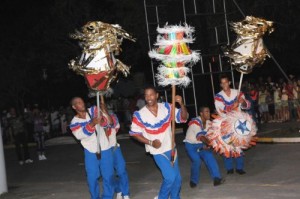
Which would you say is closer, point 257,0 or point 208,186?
point 208,186

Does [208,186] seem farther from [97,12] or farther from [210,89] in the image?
[97,12]

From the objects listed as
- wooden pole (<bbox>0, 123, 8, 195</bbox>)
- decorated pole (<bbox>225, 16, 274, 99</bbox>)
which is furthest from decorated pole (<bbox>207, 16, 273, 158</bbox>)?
wooden pole (<bbox>0, 123, 8, 195</bbox>)

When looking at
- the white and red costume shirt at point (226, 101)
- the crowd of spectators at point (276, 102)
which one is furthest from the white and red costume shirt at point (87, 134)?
the crowd of spectators at point (276, 102)

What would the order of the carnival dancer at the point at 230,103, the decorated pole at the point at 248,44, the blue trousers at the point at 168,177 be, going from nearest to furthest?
the blue trousers at the point at 168,177 → the decorated pole at the point at 248,44 → the carnival dancer at the point at 230,103

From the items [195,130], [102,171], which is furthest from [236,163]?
[102,171]

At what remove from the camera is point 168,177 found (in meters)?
8.68

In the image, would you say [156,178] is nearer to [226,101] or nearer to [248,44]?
[226,101]

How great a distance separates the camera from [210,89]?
62.2 feet

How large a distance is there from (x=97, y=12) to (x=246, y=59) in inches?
1106

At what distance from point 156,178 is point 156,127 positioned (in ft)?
13.6

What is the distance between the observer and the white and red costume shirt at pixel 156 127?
890 centimetres

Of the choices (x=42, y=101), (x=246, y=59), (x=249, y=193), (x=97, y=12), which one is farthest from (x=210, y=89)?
(x=42, y=101)

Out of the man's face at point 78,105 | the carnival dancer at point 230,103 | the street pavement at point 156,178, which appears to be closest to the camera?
the man's face at point 78,105

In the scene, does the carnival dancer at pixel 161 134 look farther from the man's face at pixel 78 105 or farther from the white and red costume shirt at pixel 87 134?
the man's face at pixel 78 105
